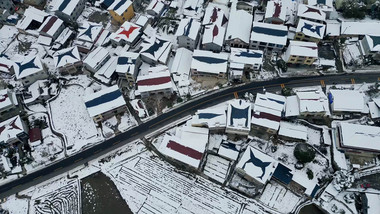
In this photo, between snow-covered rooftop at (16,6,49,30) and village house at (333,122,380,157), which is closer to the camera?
village house at (333,122,380,157)

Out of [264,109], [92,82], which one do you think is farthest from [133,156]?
[264,109]

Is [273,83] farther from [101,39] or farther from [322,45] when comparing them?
[101,39]

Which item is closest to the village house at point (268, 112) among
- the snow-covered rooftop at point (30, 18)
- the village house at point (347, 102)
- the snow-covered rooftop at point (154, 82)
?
the village house at point (347, 102)

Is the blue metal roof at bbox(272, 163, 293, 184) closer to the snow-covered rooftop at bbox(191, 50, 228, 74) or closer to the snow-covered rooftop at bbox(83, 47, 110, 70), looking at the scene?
the snow-covered rooftop at bbox(191, 50, 228, 74)

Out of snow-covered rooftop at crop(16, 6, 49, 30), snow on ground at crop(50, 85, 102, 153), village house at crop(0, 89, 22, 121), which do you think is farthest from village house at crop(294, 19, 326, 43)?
village house at crop(0, 89, 22, 121)

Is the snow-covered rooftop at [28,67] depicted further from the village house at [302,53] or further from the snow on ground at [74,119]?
the village house at [302,53]
